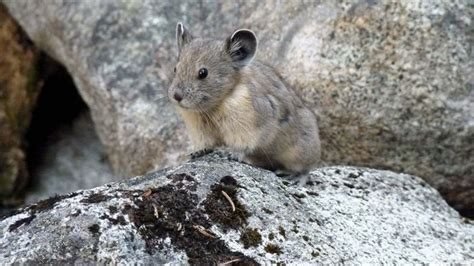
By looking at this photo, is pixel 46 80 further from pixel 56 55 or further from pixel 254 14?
pixel 254 14

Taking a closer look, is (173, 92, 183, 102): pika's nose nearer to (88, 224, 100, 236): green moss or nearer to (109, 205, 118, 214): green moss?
(109, 205, 118, 214): green moss

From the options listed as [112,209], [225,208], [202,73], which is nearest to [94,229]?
[112,209]

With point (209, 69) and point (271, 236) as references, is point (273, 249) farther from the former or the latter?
point (209, 69)

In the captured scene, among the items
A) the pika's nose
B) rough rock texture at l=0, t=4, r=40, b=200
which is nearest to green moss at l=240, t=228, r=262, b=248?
the pika's nose

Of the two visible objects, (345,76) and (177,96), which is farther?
(345,76)

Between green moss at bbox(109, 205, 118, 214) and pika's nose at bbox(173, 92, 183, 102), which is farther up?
pika's nose at bbox(173, 92, 183, 102)

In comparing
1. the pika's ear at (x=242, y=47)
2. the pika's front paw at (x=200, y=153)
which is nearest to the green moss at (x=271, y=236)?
the pika's front paw at (x=200, y=153)

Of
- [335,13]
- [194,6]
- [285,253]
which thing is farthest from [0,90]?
[285,253]

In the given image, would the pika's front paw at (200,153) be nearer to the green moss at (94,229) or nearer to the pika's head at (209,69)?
the pika's head at (209,69)
